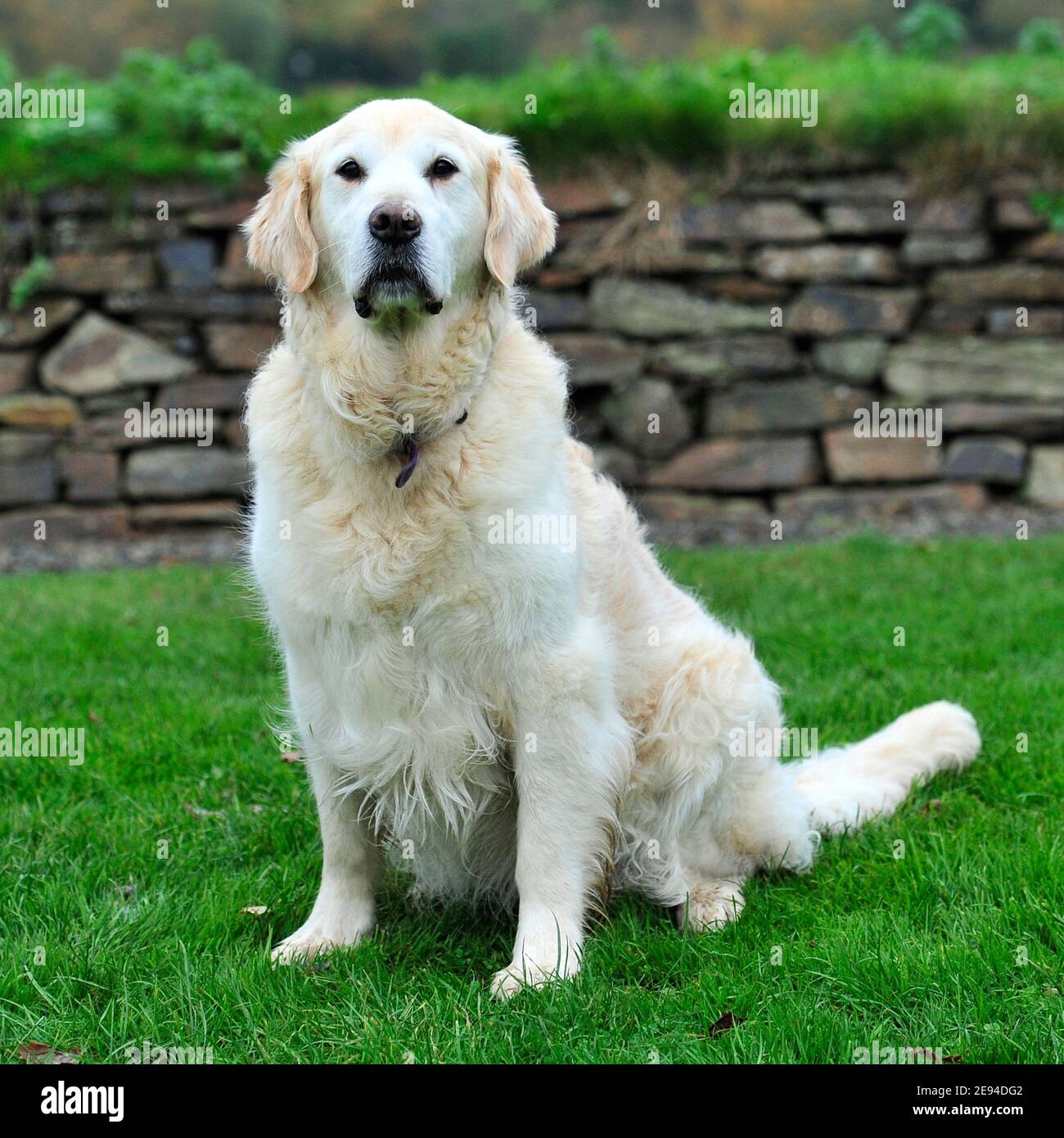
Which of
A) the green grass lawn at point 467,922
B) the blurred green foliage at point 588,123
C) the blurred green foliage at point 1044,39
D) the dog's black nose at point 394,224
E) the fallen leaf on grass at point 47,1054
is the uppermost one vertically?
the blurred green foliage at point 1044,39

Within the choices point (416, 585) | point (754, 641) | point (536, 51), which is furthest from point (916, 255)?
point (416, 585)

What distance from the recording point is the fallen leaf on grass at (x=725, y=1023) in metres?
2.37

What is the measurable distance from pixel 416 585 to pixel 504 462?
0.34 m

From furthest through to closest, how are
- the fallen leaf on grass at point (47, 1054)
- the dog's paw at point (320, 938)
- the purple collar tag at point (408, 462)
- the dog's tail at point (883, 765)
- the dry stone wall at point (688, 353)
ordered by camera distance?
1. the dry stone wall at point (688, 353)
2. the dog's tail at point (883, 765)
3. the dog's paw at point (320, 938)
4. the purple collar tag at point (408, 462)
5. the fallen leaf on grass at point (47, 1054)

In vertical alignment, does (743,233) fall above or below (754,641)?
above

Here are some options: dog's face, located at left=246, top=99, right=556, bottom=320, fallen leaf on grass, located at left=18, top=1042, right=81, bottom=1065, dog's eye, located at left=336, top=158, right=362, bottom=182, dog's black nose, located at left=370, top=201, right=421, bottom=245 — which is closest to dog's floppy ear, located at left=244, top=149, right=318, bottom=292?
dog's face, located at left=246, top=99, right=556, bottom=320

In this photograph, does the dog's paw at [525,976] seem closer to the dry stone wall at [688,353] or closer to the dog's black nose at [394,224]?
the dog's black nose at [394,224]

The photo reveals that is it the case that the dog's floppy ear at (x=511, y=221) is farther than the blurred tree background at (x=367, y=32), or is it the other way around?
the blurred tree background at (x=367, y=32)

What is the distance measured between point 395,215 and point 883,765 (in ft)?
6.89

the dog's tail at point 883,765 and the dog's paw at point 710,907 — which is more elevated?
the dog's tail at point 883,765

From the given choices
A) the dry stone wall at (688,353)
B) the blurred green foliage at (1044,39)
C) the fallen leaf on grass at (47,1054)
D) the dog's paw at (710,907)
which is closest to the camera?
the fallen leaf on grass at (47,1054)

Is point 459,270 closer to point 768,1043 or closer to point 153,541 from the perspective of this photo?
point 768,1043

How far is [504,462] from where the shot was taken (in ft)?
9.00

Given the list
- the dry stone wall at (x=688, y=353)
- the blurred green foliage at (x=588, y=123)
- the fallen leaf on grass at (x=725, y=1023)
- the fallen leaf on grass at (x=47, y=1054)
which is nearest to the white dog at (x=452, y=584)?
the fallen leaf on grass at (x=725, y=1023)
